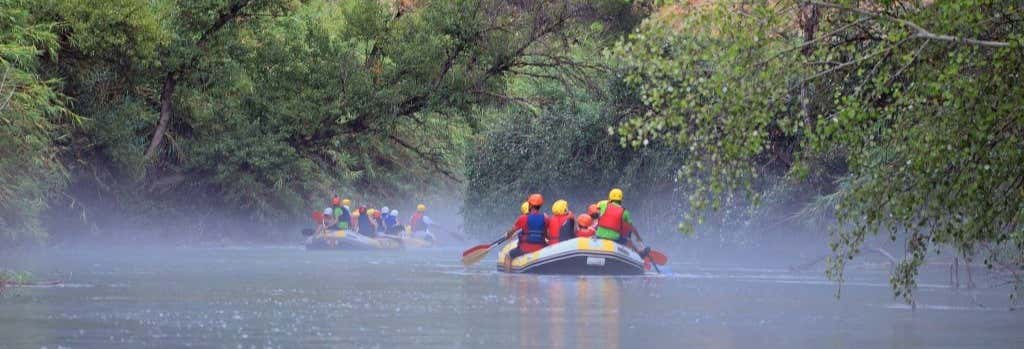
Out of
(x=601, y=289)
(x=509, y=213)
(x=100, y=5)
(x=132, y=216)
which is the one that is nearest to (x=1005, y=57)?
(x=601, y=289)

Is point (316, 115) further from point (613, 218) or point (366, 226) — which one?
point (613, 218)

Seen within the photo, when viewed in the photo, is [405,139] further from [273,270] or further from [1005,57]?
[1005,57]

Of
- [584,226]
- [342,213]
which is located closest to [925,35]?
[584,226]

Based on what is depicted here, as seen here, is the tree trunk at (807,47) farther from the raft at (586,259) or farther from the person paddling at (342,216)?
the person paddling at (342,216)

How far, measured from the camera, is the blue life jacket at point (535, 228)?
28.7 meters

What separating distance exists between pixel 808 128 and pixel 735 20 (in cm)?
91

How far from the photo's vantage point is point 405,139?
48094 millimetres

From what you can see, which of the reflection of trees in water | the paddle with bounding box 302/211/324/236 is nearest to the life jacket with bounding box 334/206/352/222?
the paddle with bounding box 302/211/324/236

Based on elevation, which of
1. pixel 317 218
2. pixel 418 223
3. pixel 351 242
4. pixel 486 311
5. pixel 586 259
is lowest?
pixel 486 311

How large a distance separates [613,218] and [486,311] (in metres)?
10.4

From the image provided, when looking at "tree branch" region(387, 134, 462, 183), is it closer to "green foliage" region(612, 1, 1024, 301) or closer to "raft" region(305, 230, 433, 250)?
"raft" region(305, 230, 433, 250)

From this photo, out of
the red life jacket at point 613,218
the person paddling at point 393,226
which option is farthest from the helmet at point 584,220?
the person paddling at point 393,226

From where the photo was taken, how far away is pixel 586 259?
27312mm

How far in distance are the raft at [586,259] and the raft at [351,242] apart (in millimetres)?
16092
